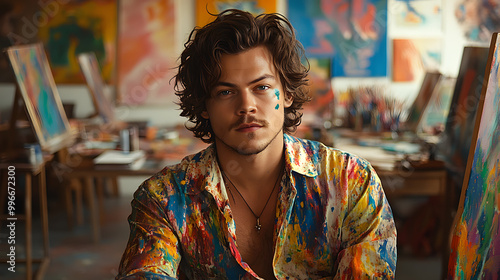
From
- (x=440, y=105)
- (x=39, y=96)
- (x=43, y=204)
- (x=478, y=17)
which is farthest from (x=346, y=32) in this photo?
(x=43, y=204)

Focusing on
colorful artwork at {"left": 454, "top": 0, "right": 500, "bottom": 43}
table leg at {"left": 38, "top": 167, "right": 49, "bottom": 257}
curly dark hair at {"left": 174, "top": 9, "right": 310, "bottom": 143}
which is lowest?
table leg at {"left": 38, "top": 167, "right": 49, "bottom": 257}

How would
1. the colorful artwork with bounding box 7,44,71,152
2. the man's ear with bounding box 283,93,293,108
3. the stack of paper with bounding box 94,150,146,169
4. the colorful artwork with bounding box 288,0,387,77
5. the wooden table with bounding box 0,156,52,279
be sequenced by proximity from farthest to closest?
the colorful artwork with bounding box 288,0,387,77, the colorful artwork with bounding box 7,44,71,152, the wooden table with bounding box 0,156,52,279, the stack of paper with bounding box 94,150,146,169, the man's ear with bounding box 283,93,293,108

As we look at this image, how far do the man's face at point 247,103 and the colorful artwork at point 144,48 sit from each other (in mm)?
3902

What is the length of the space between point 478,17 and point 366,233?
4516 mm

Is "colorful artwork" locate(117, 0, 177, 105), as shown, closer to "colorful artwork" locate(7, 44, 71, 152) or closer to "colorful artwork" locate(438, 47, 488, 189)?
"colorful artwork" locate(7, 44, 71, 152)

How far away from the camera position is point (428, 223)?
4051 millimetres

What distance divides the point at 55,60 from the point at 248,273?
4509 millimetres

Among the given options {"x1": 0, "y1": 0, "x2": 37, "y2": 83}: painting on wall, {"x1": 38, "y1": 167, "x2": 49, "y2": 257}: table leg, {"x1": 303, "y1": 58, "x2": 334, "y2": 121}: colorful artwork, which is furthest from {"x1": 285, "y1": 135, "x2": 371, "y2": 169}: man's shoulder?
{"x1": 0, "y1": 0, "x2": 37, "y2": 83}: painting on wall

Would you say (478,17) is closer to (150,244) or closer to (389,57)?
(389,57)

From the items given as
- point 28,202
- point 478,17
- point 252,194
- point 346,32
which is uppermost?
point 478,17

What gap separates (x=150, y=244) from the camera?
5.50ft

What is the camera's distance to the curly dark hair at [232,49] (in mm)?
1831

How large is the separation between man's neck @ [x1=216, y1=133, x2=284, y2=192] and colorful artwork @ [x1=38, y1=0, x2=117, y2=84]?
13.2 feet

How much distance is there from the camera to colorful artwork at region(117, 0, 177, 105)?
5637mm
